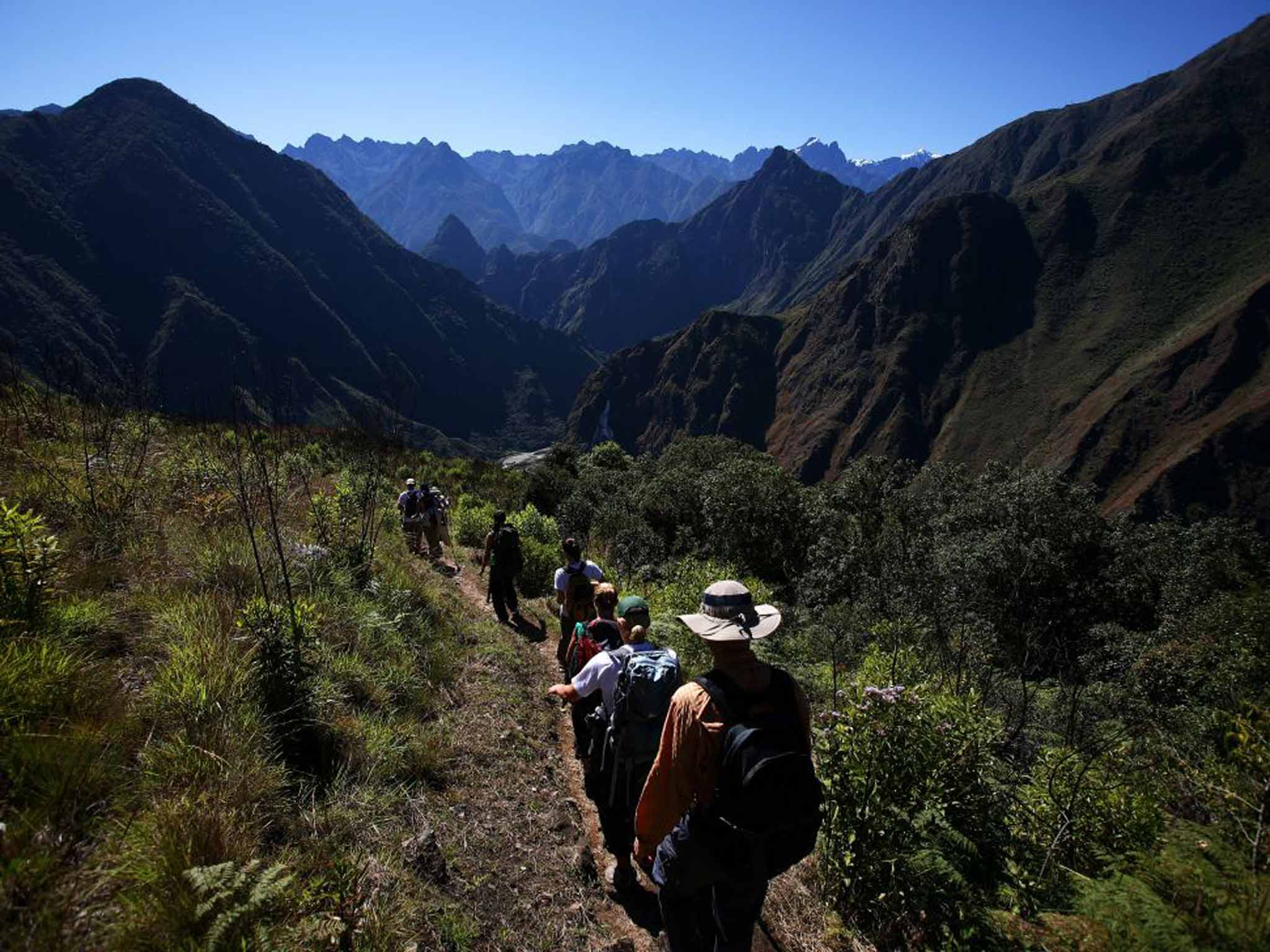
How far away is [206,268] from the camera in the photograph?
473 feet

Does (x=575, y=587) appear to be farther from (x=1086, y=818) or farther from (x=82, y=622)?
(x=1086, y=818)

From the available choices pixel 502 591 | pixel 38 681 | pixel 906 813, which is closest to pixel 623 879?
→ pixel 906 813

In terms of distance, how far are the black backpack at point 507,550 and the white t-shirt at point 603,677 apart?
5.37 meters

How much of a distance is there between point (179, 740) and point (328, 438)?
23.0 meters

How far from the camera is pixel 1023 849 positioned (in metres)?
4.14

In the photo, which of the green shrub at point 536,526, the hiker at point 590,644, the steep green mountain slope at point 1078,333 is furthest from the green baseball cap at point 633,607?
the steep green mountain slope at point 1078,333

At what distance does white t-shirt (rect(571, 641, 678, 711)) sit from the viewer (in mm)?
4270

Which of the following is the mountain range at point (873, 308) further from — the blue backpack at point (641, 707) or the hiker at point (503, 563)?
the blue backpack at point (641, 707)

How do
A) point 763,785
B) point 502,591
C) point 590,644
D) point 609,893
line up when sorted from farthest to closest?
point 502,591, point 590,644, point 609,893, point 763,785

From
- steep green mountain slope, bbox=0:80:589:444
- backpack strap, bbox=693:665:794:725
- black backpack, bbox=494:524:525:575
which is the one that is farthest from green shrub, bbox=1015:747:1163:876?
steep green mountain slope, bbox=0:80:589:444

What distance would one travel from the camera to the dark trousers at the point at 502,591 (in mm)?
9859

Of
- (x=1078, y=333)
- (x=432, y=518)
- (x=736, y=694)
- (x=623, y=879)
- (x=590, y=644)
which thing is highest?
(x=1078, y=333)

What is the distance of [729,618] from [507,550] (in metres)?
7.13

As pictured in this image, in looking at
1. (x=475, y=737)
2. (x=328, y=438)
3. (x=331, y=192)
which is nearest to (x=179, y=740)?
(x=475, y=737)
